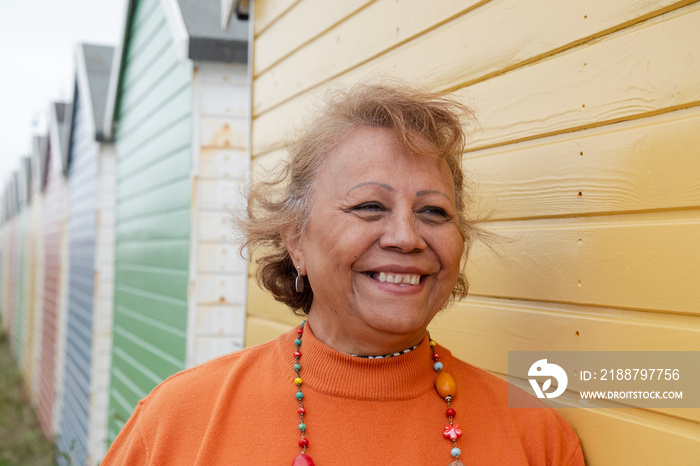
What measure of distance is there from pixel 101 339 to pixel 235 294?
3.70m

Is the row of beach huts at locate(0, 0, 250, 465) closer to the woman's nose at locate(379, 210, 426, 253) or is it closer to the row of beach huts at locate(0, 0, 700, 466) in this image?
the row of beach huts at locate(0, 0, 700, 466)

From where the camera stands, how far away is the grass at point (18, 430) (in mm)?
10195

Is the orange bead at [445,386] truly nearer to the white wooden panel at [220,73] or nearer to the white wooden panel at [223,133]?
the white wooden panel at [223,133]

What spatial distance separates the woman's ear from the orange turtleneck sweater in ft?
0.72

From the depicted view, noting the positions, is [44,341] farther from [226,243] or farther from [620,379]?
[620,379]

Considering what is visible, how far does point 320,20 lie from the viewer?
10.1ft

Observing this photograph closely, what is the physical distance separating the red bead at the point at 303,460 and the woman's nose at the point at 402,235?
54cm

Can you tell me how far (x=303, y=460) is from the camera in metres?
1.56

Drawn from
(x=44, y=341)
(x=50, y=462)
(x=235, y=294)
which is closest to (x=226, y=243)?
(x=235, y=294)

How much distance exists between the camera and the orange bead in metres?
1.76

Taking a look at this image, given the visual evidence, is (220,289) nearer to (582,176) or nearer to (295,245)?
(295,245)

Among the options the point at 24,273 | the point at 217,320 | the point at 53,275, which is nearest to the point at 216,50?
the point at 217,320

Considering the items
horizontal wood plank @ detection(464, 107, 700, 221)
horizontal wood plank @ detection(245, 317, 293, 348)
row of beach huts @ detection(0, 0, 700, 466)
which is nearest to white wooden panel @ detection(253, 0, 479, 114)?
row of beach huts @ detection(0, 0, 700, 466)

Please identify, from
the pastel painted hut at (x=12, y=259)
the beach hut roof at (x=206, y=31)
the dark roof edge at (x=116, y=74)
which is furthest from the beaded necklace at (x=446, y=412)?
the pastel painted hut at (x=12, y=259)
